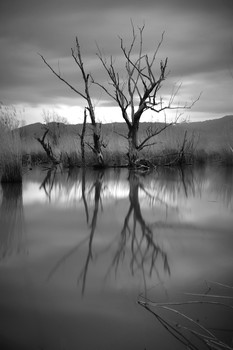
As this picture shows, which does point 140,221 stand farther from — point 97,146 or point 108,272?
point 97,146

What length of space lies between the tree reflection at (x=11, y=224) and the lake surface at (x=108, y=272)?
11mm

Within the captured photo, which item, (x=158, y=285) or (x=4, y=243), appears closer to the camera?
(x=158, y=285)

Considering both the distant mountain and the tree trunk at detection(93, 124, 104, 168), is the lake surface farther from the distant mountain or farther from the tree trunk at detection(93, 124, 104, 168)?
the distant mountain

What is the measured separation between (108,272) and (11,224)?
2.04 meters

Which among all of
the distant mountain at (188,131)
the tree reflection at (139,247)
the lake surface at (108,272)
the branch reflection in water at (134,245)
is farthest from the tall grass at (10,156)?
the distant mountain at (188,131)

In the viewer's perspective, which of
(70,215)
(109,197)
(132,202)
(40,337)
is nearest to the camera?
(40,337)

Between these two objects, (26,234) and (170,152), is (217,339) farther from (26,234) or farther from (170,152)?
(170,152)

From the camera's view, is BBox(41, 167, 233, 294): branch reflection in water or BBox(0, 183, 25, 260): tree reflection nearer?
BBox(41, 167, 233, 294): branch reflection in water

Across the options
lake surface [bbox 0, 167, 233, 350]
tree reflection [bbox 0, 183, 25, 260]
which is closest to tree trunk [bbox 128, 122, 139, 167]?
tree reflection [bbox 0, 183, 25, 260]

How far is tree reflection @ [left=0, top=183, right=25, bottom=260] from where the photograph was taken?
3.13 metres

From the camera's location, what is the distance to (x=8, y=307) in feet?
6.35

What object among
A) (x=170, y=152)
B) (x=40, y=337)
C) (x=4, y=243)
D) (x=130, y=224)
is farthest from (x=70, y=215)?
(x=170, y=152)

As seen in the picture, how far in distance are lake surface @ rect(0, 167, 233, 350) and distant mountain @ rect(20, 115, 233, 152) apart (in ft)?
32.5

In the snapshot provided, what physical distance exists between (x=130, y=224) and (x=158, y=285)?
1819mm
